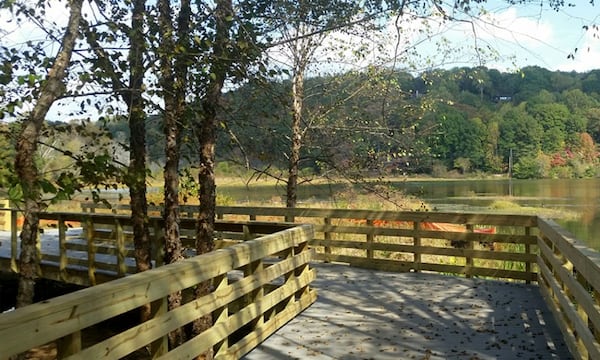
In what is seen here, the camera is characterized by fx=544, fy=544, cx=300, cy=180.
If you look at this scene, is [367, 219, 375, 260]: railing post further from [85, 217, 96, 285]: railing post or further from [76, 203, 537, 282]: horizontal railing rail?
[85, 217, 96, 285]: railing post

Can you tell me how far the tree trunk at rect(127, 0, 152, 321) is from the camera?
383 centimetres

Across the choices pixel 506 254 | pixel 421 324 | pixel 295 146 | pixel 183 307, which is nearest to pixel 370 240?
pixel 506 254

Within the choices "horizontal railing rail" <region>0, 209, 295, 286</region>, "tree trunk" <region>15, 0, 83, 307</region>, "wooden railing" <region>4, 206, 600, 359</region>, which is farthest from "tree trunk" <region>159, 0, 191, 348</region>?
"wooden railing" <region>4, 206, 600, 359</region>

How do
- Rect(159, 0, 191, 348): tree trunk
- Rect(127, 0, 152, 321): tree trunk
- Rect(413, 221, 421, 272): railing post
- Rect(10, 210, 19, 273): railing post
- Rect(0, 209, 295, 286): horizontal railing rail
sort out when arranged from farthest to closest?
Rect(10, 210, 19, 273): railing post, Rect(413, 221, 421, 272): railing post, Rect(0, 209, 295, 286): horizontal railing rail, Rect(159, 0, 191, 348): tree trunk, Rect(127, 0, 152, 321): tree trunk

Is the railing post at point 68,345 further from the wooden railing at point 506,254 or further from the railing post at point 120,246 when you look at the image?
the railing post at point 120,246

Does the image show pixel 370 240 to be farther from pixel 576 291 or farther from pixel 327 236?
pixel 576 291

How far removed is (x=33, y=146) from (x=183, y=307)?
129cm

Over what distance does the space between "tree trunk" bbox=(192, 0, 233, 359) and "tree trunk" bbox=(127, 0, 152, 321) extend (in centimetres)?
53

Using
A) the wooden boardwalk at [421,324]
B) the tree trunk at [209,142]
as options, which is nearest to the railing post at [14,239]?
the tree trunk at [209,142]

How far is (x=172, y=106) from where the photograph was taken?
458 cm

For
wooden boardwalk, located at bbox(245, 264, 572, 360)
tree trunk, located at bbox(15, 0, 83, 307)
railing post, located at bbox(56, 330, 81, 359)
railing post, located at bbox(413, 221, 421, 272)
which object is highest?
tree trunk, located at bbox(15, 0, 83, 307)

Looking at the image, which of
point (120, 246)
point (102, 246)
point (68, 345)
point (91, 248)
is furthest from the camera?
point (102, 246)

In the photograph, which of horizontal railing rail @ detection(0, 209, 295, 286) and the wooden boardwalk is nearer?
the wooden boardwalk

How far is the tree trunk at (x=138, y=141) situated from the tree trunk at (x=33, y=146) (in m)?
0.47
